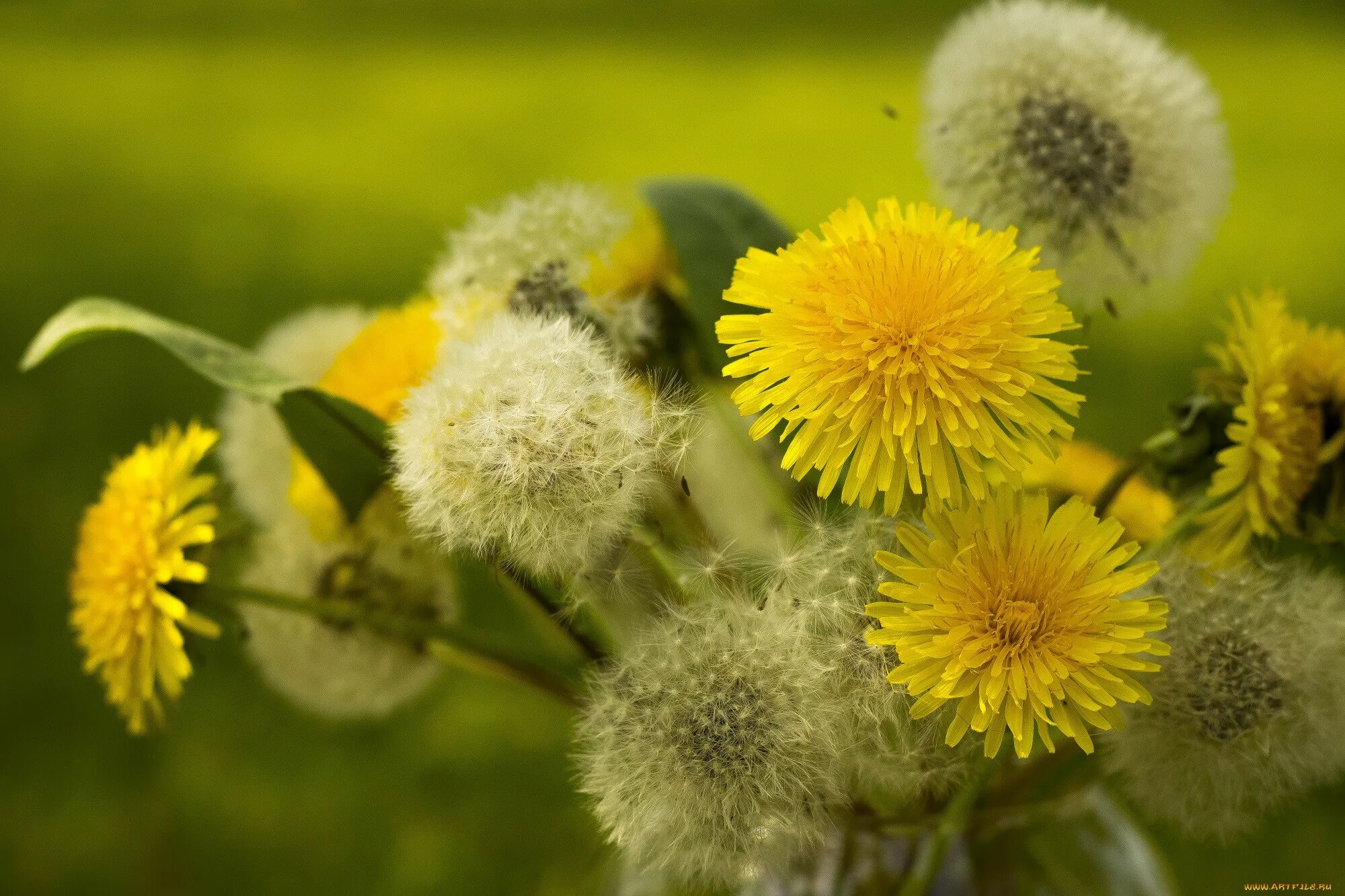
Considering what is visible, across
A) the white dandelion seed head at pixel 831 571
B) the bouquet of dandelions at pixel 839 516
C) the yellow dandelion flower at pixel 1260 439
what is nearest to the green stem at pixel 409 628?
the bouquet of dandelions at pixel 839 516

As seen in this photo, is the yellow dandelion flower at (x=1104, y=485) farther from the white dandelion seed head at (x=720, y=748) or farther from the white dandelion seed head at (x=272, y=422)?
the white dandelion seed head at (x=272, y=422)

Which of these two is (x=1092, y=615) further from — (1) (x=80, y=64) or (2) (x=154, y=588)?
(1) (x=80, y=64)

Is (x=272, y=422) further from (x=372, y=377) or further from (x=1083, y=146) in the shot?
(x=1083, y=146)

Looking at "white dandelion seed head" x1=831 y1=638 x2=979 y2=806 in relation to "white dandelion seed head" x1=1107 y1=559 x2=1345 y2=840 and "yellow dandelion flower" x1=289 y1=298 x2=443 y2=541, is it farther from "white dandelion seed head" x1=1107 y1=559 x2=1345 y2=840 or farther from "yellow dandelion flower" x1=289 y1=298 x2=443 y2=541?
"yellow dandelion flower" x1=289 y1=298 x2=443 y2=541

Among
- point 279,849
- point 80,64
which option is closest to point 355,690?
point 279,849

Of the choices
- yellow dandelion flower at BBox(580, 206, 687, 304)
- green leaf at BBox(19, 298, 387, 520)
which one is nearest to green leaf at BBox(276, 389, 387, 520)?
green leaf at BBox(19, 298, 387, 520)

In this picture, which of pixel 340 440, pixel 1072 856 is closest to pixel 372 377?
pixel 340 440

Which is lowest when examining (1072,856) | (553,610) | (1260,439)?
(1072,856)

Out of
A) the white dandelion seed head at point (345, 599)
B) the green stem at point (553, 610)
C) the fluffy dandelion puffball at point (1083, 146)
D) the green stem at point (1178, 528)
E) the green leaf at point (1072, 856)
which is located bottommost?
the green leaf at point (1072, 856)
